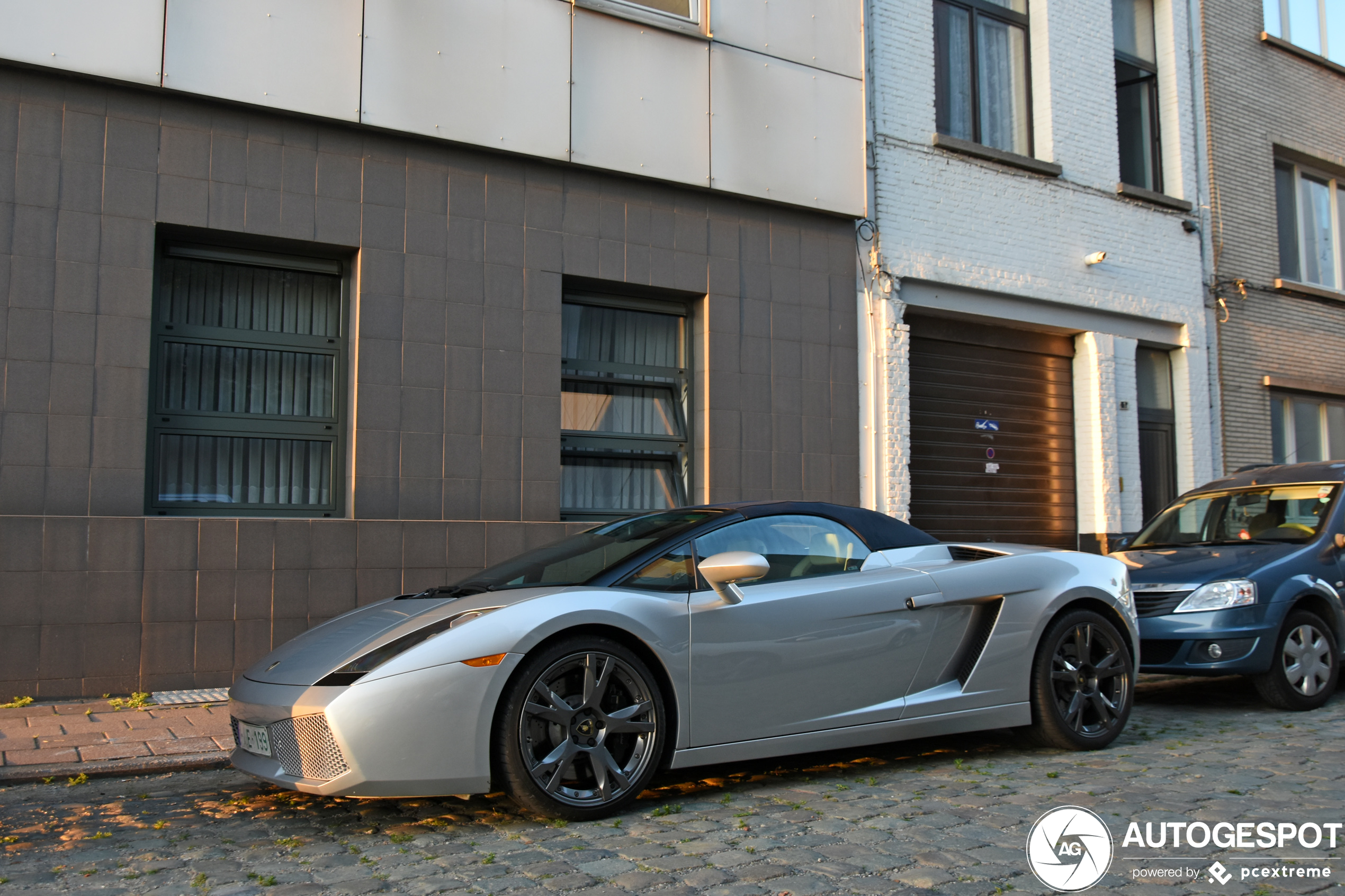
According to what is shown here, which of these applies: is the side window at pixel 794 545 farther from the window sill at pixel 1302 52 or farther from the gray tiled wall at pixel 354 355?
the window sill at pixel 1302 52

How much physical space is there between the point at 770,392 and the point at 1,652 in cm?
616

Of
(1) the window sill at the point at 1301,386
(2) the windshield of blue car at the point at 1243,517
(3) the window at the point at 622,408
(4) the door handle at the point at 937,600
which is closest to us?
(4) the door handle at the point at 937,600

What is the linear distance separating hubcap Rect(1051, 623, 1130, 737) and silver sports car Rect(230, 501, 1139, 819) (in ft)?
0.04

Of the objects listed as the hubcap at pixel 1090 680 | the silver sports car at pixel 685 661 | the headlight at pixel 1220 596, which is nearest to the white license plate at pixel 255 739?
the silver sports car at pixel 685 661

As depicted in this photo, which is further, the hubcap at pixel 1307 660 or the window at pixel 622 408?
the window at pixel 622 408

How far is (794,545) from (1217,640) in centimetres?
327

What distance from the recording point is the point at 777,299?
32.9 feet

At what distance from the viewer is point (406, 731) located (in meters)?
3.88

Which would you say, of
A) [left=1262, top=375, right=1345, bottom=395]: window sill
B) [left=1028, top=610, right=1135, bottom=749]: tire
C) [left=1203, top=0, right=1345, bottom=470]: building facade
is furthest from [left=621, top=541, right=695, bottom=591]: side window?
[left=1262, top=375, right=1345, bottom=395]: window sill

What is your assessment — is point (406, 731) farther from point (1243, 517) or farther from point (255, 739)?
point (1243, 517)

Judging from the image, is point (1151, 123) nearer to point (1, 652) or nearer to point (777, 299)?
point (777, 299)

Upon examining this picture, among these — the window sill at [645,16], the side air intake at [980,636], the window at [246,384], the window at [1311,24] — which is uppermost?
the window at [1311,24]

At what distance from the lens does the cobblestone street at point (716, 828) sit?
3.44 meters

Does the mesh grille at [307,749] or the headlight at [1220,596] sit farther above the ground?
the headlight at [1220,596]
